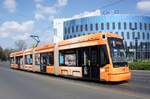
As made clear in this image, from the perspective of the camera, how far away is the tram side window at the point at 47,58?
2940 centimetres

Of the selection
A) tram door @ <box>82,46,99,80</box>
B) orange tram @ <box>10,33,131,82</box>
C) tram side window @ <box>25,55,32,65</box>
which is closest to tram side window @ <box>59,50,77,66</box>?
orange tram @ <box>10,33,131,82</box>

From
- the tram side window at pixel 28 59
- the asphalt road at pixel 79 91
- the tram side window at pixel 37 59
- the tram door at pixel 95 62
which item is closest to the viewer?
the asphalt road at pixel 79 91

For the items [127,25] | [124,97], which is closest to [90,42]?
[124,97]

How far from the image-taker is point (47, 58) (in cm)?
3092

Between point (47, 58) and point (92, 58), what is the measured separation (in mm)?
11046

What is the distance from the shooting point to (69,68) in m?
24.4

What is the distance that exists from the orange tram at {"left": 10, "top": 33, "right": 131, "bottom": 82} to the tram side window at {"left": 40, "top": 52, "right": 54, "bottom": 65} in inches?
3.7

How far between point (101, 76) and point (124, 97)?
624 cm

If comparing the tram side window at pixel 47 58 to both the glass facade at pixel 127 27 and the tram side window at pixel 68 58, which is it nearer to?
the tram side window at pixel 68 58

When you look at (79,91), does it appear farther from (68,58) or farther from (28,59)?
(28,59)

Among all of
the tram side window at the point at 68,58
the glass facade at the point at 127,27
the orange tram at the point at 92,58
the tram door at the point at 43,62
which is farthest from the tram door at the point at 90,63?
the glass facade at the point at 127,27

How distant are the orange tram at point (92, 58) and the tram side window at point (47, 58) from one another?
94mm

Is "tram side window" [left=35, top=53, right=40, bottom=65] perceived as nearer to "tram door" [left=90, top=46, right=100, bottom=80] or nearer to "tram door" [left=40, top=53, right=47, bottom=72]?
"tram door" [left=40, top=53, right=47, bottom=72]

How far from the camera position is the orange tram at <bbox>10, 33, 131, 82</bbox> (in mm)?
19125
